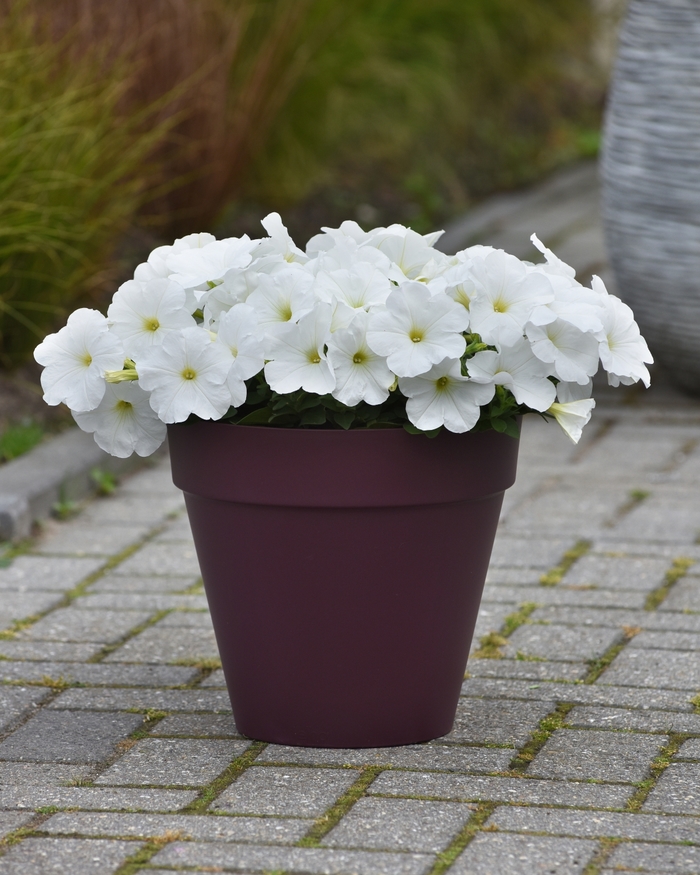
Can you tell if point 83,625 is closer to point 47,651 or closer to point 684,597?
point 47,651

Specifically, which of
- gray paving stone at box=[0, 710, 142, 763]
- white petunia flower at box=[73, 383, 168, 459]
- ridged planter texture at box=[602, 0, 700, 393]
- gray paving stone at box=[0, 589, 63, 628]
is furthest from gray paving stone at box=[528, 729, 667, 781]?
ridged planter texture at box=[602, 0, 700, 393]

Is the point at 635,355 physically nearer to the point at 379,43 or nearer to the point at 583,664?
the point at 583,664

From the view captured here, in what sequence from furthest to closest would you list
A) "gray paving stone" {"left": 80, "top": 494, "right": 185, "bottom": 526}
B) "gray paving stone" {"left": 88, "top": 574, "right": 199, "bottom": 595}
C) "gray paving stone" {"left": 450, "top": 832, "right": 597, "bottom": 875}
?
"gray paving stone" {"left": 80, "top": 494, "right": 185, "bottom": 526} → "gray paving stone" {"left": 88, "top": 574, "right": 199, "bottom": 595} → "gray paving stone" {"left": 450, "top": 832, "right": 597, "bottom": 875}

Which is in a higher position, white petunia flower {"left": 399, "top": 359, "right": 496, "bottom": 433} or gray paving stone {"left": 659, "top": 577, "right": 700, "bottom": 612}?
white petunia flower {"left": 399, "top": 359, "right": 496, "bottom": 433}

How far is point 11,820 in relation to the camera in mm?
2133

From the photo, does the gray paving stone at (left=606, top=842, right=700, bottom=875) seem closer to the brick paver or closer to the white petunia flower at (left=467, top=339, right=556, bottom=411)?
the brick paver

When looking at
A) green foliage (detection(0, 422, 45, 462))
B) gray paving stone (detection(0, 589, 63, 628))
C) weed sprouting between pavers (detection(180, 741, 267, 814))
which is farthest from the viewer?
green foliage (detection(0, 422, 45, 462))

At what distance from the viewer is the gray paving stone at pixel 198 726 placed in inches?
97.4

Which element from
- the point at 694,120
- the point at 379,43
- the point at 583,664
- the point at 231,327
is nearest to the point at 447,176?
the point at 379,43

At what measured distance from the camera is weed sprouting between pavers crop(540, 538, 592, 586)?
3357 millimetres

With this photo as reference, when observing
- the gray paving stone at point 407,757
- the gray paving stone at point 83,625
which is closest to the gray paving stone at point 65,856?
the gray paving stone at point 407,757

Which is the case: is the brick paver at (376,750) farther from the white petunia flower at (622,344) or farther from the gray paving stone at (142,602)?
the white petunia flower at (622,344)

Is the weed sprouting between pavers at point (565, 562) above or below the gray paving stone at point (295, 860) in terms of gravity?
below

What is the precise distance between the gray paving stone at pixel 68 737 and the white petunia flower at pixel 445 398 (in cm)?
86
